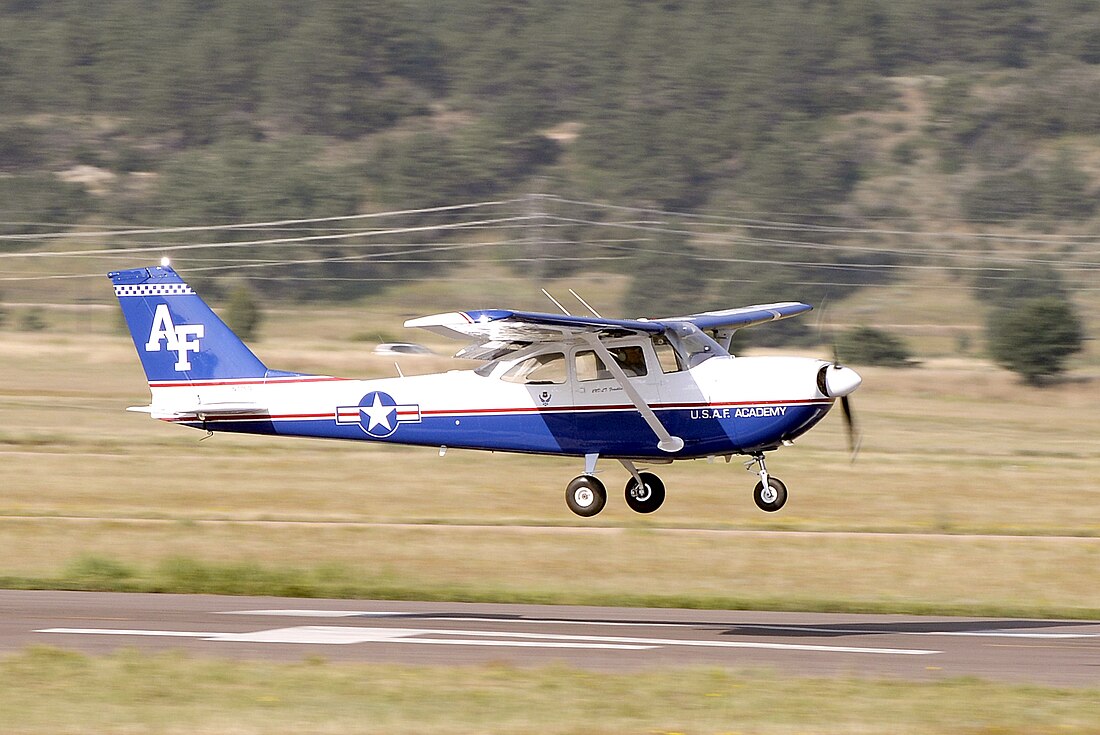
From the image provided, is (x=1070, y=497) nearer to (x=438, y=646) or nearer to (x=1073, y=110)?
(x=438, y=646)

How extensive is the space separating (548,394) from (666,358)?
1.55m

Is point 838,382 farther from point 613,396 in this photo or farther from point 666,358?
point 613,396

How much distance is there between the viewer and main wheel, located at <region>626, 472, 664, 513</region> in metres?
19.8

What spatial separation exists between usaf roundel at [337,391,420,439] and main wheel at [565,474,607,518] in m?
2.25

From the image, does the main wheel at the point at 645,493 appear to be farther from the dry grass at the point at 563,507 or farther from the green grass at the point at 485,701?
the green grass at the point at 485,701

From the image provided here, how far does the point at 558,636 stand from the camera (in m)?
16.5

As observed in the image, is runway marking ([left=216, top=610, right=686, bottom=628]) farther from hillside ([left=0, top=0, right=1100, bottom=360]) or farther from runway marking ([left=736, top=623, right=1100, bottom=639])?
hillside ([left=0, top=0, right=1100, bottom=360])

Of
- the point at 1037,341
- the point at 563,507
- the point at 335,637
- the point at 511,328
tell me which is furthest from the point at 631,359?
the point at 1037,341

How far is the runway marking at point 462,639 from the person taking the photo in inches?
615

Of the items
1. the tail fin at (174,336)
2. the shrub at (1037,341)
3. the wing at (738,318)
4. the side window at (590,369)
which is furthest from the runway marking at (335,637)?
the shrub at (1037,341)

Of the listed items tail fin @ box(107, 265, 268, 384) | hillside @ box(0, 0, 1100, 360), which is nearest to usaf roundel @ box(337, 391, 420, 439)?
tail fin @ box(107, 265, 268, 384)

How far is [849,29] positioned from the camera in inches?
4919

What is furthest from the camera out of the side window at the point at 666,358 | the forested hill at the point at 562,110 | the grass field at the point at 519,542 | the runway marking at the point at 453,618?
the forested hill at the point at 562,110

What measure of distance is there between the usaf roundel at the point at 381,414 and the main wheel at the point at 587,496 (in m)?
2.25
